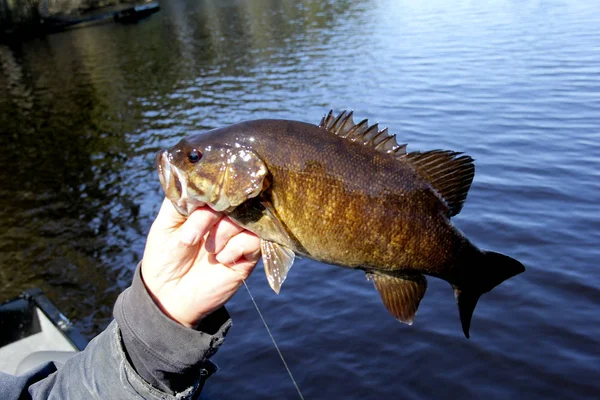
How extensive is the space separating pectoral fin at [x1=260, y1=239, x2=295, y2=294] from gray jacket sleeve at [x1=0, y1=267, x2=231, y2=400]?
15.7 inches

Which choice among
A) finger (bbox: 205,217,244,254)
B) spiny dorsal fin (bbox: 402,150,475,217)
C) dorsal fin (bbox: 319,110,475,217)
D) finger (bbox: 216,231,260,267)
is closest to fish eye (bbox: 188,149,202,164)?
finger (bbox: 205,217,244,254)

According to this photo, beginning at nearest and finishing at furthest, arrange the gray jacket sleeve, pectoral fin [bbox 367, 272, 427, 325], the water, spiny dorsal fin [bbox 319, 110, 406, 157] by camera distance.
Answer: the gray jacket sleeve < spiny dorsal fin [bbox 319, 110, 406, 157] < pectoral fin [bbox 367, 272, 427, 325] < the water

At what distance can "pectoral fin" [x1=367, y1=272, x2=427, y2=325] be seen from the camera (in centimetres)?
267

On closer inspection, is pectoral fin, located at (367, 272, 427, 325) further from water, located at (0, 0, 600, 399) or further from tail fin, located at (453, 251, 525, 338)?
water, located at (0, 0, 600, 399)

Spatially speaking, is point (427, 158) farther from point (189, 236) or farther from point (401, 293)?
point (189, 236)

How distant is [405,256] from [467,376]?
3947 mm

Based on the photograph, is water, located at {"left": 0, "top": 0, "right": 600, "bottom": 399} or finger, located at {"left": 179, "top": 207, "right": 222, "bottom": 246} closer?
finger, located at {"left": 179, "top": 207, "right": 222, "bottom": 246}

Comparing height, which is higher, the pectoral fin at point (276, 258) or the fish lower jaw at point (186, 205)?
the fish lower jaw at point (186, 205)

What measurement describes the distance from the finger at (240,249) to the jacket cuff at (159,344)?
1.19 feet

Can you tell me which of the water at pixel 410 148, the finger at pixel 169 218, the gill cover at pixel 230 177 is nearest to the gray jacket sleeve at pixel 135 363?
the finger at pixel 169 218

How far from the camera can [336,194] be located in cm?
245

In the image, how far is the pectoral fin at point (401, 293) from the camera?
8.75ft

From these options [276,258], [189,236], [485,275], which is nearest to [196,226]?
[189,236]

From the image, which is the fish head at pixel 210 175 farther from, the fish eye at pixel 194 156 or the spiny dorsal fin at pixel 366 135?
the spiny dorsal fin at pixel 366 135
